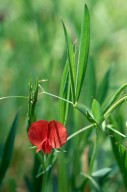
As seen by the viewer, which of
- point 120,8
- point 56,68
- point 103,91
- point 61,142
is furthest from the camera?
point 120,8

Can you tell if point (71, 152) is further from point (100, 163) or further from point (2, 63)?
point (2, 63)

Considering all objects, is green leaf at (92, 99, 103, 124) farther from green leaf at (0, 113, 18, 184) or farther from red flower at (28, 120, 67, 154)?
green leaf at (0, 113, 18, 184)

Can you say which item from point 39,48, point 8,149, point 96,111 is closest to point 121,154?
point 96,111

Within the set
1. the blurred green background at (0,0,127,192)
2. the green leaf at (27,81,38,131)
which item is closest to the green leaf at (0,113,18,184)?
the green leaf at (27,81,38,131)

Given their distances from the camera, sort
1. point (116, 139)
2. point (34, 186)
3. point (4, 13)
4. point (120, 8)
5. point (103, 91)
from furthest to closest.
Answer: point (120, 8)
point (4, 13)
point (103, 91)
point (34, 186)
point (116, 139)

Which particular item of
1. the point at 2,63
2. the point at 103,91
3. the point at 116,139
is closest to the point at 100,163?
the point at 103,91

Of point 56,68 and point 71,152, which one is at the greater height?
point 56,68

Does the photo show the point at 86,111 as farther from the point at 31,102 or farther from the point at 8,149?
the point at 8,149

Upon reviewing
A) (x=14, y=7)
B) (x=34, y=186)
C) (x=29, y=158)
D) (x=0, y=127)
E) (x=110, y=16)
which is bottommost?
(x=34, y=186)
